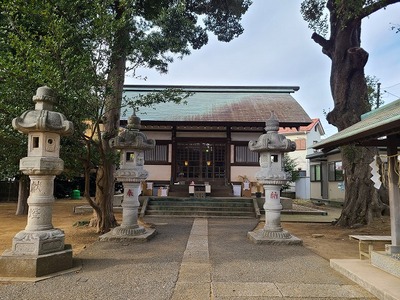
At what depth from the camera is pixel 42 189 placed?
5383mm

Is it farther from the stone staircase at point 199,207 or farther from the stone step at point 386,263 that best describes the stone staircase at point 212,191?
the stone step at point 386,263

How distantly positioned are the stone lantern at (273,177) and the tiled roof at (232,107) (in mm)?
7787

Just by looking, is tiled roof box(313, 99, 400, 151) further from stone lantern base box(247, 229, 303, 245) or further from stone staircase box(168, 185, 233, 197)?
stone staircase box(168, 185, 233, 197)

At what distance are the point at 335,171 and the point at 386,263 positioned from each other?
1707 centimetres

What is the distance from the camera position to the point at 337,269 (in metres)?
5.37

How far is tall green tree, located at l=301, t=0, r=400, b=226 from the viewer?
10797 mm

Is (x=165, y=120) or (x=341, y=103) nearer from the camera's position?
(x=341, y=103)

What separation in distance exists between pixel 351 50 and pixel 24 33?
1032 centimetres

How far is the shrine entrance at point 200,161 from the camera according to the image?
56.9 feet

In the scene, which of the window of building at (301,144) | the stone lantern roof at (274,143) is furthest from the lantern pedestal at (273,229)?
the window of building at (301,144)

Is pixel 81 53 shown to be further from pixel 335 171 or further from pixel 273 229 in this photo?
pixel 335 171

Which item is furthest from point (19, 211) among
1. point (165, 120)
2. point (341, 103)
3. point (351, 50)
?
point (351, 50)

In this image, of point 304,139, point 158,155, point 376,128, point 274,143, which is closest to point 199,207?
point 158,155

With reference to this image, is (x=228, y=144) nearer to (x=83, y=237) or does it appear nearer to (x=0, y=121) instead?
(x=83, y=237)
